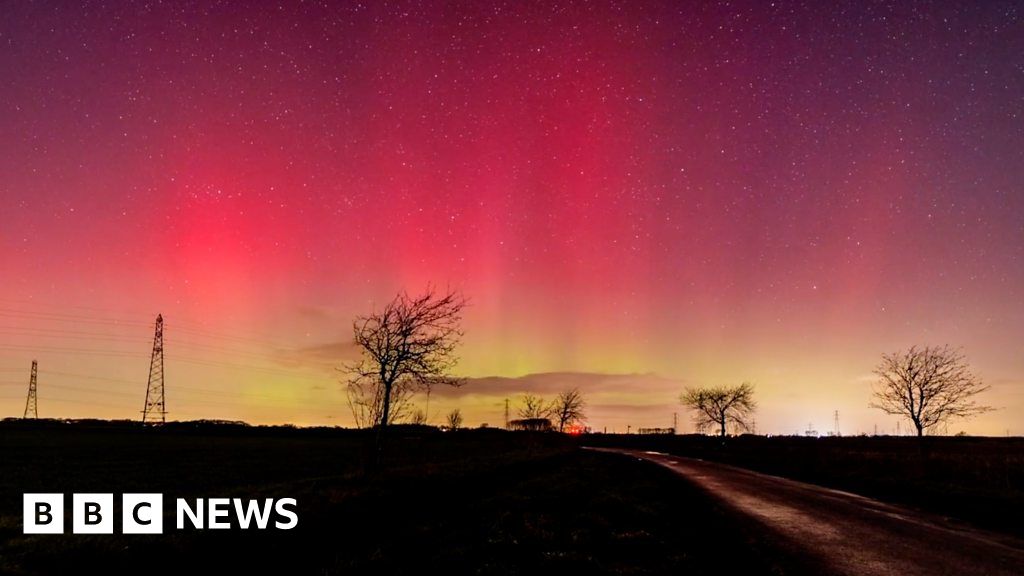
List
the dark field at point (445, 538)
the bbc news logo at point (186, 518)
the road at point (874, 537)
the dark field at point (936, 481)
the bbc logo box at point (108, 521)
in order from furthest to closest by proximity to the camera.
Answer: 1. the dark field at point (936, 481)
2. the bbc news logo at point (186, 518)
3. the bbc logo box at point (108, 521)
4. the road at point (874, 537)
5. the dark field at point (445, 538)

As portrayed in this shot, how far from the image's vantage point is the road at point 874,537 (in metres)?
10.2

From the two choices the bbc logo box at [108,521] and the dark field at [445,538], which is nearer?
the dark field at [445,538]

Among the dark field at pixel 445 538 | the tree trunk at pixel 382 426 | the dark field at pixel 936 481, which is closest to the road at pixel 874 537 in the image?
the dark field at pixel 445 538

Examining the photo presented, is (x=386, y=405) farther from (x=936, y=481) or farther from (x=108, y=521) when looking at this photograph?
(x=936, y=481)

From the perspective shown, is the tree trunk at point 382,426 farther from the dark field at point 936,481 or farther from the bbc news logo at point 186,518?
the dark field at point 936,481

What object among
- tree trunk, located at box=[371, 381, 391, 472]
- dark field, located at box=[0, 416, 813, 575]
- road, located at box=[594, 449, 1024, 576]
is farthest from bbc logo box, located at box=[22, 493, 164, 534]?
road, located at box=[594, 449, 1024, 576]

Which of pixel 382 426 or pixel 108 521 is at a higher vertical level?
Result: pixel 382 426

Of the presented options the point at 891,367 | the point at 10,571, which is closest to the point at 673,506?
the point at 10,571

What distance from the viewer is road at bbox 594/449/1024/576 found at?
10.2 metres

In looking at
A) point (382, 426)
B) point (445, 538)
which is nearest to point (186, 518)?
point (445, 538)

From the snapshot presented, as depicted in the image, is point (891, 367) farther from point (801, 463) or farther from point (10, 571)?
point (10, 571)

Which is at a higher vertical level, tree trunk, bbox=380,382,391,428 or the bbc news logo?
tree trunk, bbox=380,382,391,428

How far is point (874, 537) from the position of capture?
Answer: 41.9 ft

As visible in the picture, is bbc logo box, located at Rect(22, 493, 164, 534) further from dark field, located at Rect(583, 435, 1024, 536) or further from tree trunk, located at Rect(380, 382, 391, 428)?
dark field, located at Rect(583, 435, 1024, 536)
